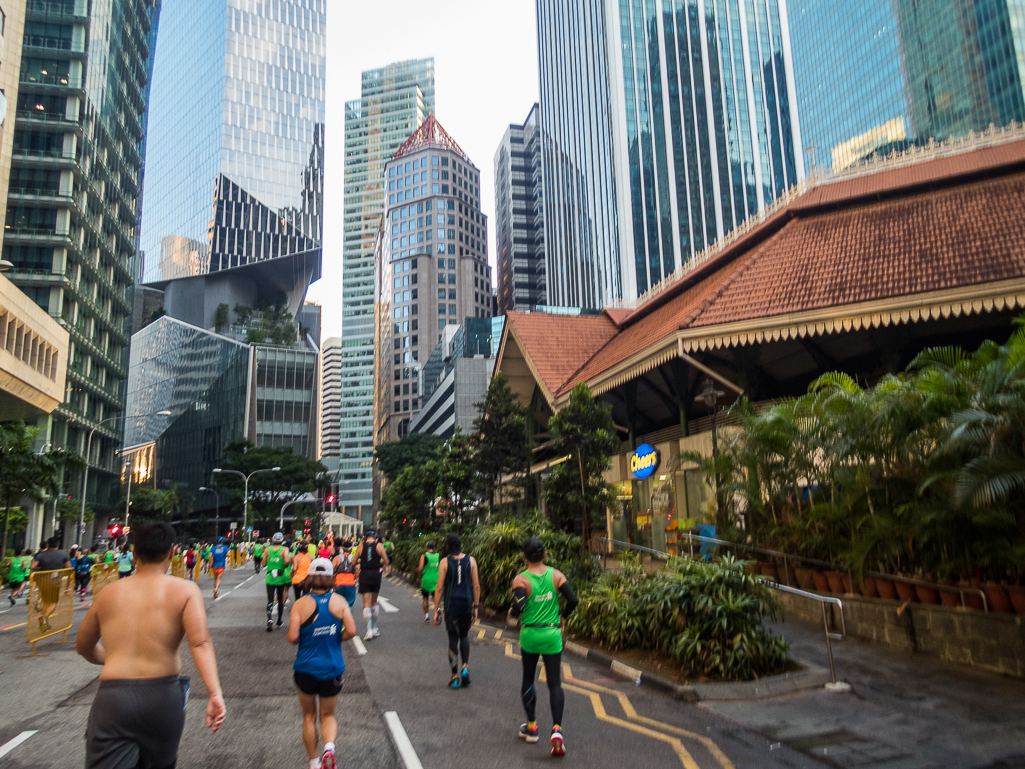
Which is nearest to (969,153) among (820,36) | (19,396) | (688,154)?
(19,396)

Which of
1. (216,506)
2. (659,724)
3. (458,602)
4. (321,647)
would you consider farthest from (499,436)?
(216,506)

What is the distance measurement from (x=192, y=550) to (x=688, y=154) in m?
117

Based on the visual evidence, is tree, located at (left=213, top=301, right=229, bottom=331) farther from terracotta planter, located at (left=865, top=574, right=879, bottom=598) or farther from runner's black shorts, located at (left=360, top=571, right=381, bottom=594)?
terracotta planter, located at (left=865, top=574, right=879, bottom=598)

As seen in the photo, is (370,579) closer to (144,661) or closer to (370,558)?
(370,558)

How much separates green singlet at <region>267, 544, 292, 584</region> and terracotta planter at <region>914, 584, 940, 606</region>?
11.5 m

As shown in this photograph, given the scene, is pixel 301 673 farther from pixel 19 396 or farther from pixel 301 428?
pixel 301 428

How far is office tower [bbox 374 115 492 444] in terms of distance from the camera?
148 metres

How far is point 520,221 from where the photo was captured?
159m

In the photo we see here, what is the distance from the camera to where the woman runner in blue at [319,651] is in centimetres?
589

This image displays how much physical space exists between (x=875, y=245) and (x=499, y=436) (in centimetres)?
1286

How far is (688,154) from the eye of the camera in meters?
127

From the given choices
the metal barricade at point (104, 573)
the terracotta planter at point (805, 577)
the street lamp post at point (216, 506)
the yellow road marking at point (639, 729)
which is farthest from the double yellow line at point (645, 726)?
the street lamp post at point (216, 506)

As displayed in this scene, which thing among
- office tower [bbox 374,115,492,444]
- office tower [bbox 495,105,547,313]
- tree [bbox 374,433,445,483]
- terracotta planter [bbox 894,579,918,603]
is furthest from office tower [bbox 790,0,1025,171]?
terracotta planter [bbox 894,579,918,603]

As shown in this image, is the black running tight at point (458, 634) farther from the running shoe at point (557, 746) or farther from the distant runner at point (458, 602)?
the running shoe at point (557, 746)
